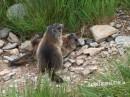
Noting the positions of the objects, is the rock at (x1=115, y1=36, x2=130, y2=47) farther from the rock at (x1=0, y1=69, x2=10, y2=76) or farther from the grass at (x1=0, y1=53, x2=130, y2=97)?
the rock at (x1=0, y1=69, x2=10, y2=76)

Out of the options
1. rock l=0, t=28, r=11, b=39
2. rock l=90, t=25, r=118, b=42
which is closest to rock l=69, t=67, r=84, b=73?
rock l=90, t=25, r=118, b=42

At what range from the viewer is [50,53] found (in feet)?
17.9

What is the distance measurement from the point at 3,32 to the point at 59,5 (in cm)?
86

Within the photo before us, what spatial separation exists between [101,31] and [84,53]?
435 millimetres

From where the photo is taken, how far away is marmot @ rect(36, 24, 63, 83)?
541 cm

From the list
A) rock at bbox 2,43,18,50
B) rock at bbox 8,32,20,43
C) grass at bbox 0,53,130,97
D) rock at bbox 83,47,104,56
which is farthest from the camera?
rock at bbox 8,32,20,43

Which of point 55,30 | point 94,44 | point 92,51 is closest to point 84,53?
point 92,51

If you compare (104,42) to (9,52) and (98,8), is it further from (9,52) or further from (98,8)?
(9,52)

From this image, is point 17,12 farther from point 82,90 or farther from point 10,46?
point 82,90

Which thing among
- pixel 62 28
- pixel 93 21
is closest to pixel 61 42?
pixel 62 28

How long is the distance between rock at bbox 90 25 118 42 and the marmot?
0.53 meters

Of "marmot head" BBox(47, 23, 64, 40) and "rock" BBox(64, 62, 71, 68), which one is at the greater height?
"marmot head" BBox(47, 23, 64, 40)

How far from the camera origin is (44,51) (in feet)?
18.0

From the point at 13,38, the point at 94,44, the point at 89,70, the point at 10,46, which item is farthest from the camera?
the point at 13,38
